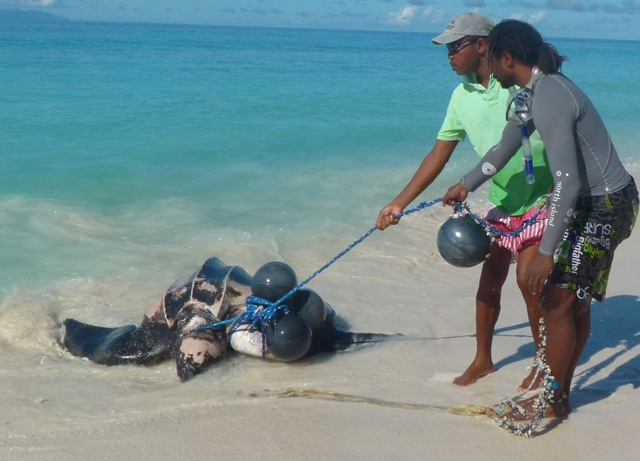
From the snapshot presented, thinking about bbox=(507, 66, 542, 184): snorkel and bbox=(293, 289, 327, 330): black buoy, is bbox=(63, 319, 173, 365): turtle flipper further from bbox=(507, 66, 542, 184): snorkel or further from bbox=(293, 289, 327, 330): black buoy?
bbox=(507, 66, 542, 184): snorkel

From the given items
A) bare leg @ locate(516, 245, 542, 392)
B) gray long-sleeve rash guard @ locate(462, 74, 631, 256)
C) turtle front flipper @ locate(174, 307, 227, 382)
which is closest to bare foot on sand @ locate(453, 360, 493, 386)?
bare leg @ locate(516, 245, 542, 392)

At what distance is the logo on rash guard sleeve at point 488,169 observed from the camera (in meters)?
3.62

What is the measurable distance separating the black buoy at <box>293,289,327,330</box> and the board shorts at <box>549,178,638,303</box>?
6.17 feet

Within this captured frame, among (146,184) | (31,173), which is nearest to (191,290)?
(146,184)

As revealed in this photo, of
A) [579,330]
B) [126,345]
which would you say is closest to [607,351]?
[579,330]

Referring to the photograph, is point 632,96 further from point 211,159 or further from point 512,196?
point 512,196

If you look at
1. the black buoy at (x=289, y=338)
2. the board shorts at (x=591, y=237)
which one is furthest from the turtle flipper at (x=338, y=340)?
the board shorts at (x=591, y=237)

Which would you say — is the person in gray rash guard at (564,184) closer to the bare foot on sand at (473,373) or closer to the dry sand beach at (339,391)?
the dry sand beach at (339,391)

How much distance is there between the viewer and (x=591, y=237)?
329 centimetres

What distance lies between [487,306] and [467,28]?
1.48 meters

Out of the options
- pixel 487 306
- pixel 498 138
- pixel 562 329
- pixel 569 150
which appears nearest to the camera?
pixel 569 150

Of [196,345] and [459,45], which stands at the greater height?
[459,45]

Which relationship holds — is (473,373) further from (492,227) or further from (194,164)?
A: (194,164)

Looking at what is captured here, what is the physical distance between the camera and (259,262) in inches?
283
